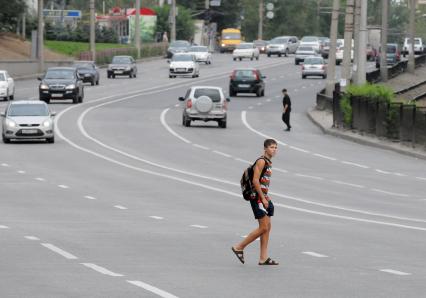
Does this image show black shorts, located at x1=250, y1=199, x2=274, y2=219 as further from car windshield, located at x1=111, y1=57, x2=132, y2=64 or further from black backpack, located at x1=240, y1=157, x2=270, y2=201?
car windshield, located at x1=111, y1=57, x2=132, y2=64

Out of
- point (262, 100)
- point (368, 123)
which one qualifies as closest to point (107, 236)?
point (368, 123)

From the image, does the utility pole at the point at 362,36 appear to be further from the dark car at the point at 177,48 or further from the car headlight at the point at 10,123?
the dark car at the point at 177,48

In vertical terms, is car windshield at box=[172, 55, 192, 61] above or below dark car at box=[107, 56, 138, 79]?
above

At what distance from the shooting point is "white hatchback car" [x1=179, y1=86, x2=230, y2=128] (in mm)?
52500

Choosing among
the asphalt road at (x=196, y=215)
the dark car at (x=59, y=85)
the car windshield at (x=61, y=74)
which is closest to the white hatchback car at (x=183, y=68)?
the dark car at (x=59, y=85)

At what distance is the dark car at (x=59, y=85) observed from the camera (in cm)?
6606

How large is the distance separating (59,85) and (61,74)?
0.65m

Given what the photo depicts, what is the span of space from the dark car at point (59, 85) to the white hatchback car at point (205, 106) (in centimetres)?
1352

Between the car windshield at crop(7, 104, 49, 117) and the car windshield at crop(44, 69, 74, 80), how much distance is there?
821 inches

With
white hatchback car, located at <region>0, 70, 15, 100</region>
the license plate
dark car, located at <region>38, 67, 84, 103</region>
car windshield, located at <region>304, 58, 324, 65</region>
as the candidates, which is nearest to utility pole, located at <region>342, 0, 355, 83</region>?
dark car, located at <region>38, 67, 84, 103</region>

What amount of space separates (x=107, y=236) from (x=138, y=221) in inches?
108

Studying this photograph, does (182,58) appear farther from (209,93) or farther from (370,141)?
(370,141)

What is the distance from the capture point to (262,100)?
7456cm

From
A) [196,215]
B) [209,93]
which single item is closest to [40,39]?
[209,93]
